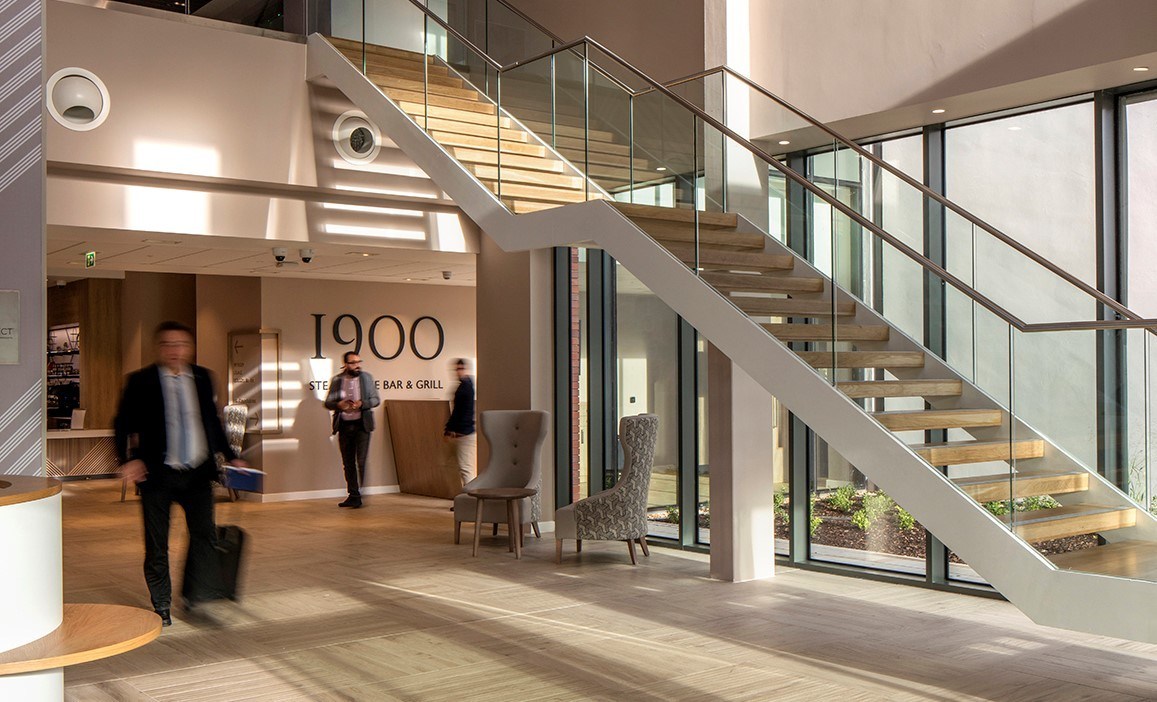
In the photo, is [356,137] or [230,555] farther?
[356,137]

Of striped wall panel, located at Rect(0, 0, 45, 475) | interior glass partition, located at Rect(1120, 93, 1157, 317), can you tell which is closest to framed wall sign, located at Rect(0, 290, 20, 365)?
striped wall panel, located at Rect(0, 0, 45, 475)

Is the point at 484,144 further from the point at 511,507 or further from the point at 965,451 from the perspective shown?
the point at 965,451

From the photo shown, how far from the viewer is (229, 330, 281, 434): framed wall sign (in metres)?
13.3

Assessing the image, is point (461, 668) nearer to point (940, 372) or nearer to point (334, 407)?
point (940, 372)

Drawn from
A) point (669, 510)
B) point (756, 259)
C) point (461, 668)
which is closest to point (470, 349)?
point (669, 510)

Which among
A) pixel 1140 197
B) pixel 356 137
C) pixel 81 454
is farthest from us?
pixel 81 454

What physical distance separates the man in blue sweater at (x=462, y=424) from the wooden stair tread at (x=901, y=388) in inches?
220

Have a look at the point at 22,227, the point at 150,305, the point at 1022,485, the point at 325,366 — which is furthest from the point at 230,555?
the point at 150,305

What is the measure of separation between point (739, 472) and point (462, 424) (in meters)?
4.10

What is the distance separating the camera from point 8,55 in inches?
194

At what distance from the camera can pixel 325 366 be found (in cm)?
1384

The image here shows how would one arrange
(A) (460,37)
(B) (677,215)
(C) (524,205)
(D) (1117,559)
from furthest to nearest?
(A) (460,37) < (C) (524,205) < (B) (677,215) < (D) (1117,559)

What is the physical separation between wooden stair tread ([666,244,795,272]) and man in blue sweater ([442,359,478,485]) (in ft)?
14.9

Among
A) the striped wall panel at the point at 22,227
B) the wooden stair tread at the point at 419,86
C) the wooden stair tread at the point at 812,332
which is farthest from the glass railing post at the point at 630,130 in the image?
the striped wall panel at the point at 22,227
